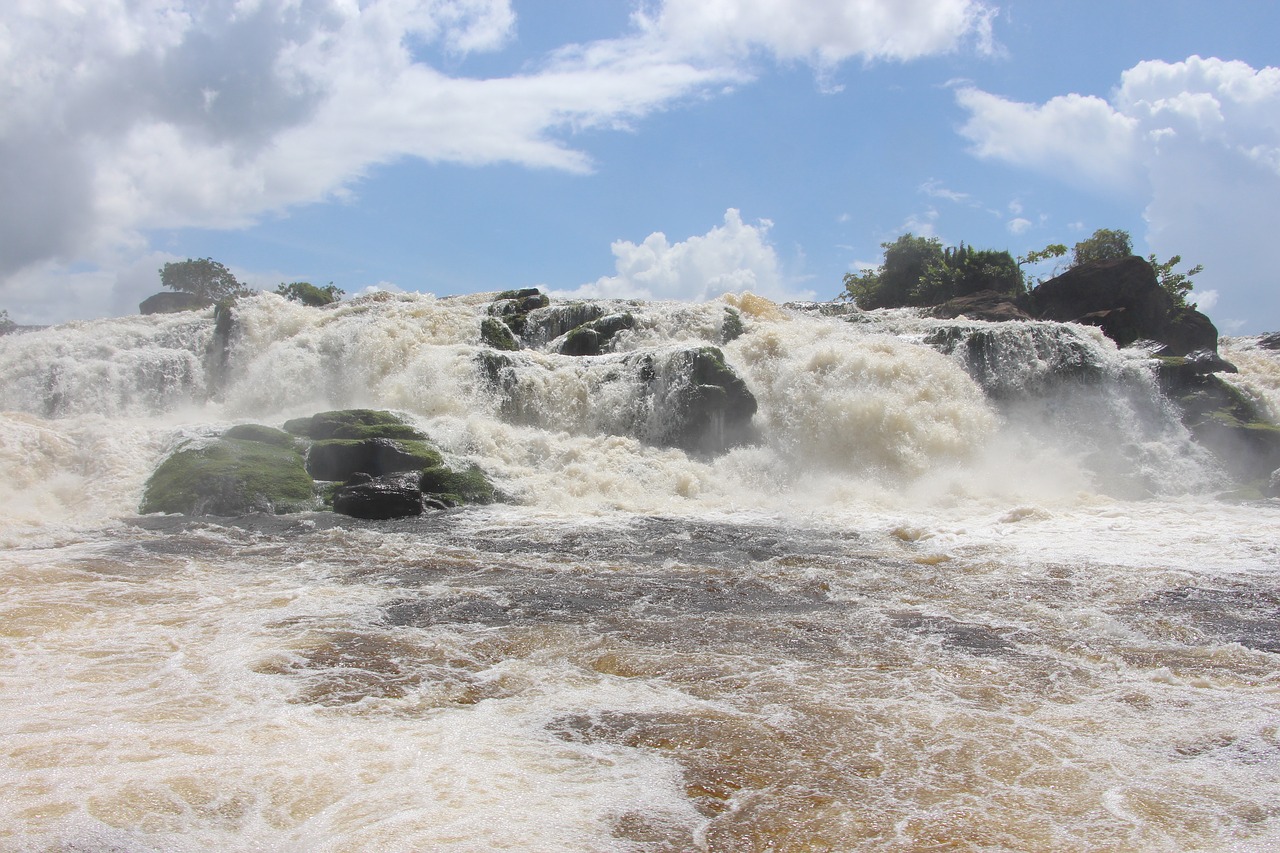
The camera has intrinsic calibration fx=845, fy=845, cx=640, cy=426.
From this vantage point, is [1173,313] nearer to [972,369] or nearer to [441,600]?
[972,369]

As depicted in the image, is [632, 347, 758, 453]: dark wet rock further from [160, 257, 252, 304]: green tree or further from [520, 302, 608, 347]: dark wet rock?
[160, 257, 252, 304]: green tree

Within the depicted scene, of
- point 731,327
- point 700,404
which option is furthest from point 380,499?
point 731,327

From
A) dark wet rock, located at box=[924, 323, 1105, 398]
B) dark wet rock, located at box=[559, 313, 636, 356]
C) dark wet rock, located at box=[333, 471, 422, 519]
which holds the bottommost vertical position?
dark wet rock, located at box=[333, 471, 422, 519]

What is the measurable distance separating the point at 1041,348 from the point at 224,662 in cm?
1866

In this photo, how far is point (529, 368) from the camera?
19.1 meters

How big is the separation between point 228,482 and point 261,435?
202cm

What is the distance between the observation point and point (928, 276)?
125 ft

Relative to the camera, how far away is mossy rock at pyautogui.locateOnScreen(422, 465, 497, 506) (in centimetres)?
1390

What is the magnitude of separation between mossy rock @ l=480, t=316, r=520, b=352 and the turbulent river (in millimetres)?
5384

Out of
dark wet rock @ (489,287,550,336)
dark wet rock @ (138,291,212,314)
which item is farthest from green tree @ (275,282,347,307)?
dark wet rock @ (489,287,550,336)

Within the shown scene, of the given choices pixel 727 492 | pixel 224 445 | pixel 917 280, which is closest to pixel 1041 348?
pixel 727 492

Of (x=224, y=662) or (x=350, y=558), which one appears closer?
(x=224, y=662)

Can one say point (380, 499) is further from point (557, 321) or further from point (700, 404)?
point (557, 321)

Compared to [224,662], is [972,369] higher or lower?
higher
